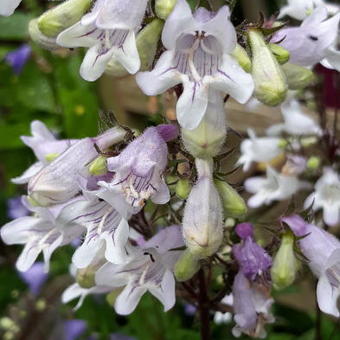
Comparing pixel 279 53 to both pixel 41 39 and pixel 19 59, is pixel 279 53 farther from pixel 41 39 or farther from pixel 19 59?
pixel 19 59

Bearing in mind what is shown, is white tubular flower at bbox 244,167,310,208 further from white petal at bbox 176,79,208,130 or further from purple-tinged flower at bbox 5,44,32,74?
purple-tinged flower at bbox 5,44,32,74

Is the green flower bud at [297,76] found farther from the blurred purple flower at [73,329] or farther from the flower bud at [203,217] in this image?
the blurred purple flower at [73,329]

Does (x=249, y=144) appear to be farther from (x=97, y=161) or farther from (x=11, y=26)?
(x=11, y=26)

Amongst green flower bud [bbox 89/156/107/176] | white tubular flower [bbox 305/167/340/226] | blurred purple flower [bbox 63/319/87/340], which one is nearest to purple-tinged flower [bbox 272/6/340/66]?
green flower bud [bbox 89/156/107/176]

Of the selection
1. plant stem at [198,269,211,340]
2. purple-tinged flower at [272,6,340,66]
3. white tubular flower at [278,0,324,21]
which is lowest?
plant stem at [198,269,211,340]

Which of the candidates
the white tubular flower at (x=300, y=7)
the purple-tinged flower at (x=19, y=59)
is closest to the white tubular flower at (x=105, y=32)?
the white tubular flower at (x=300, y=7)
